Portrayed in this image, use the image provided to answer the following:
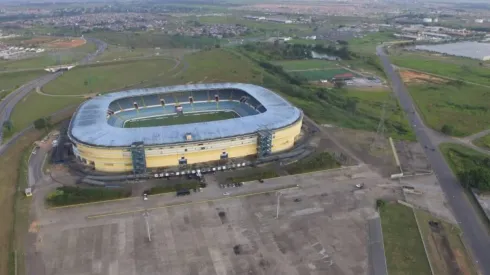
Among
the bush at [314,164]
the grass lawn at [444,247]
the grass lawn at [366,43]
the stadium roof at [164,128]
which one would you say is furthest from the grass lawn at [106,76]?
the grass lawn at [444,247]

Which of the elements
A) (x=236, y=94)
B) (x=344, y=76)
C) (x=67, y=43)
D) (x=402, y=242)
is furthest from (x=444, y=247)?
(x=67, y=43)

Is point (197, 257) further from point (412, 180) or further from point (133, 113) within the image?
point (133, 113)

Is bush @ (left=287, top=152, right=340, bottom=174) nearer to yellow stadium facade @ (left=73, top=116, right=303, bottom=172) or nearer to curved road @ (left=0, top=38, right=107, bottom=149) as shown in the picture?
yellow stadium facade @ (left=73, top=116, right=303, bottom=172)

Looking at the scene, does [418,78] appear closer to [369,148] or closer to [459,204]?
[369,148]

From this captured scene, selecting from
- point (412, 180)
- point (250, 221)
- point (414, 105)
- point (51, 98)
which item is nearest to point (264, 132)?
point (250, 221)

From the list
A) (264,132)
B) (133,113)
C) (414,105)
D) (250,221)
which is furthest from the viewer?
(414,105)

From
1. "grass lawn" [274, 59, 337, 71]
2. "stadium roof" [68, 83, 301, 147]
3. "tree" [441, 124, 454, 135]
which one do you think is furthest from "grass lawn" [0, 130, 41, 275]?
"grass lawn" [274, 59, 337, 71]
